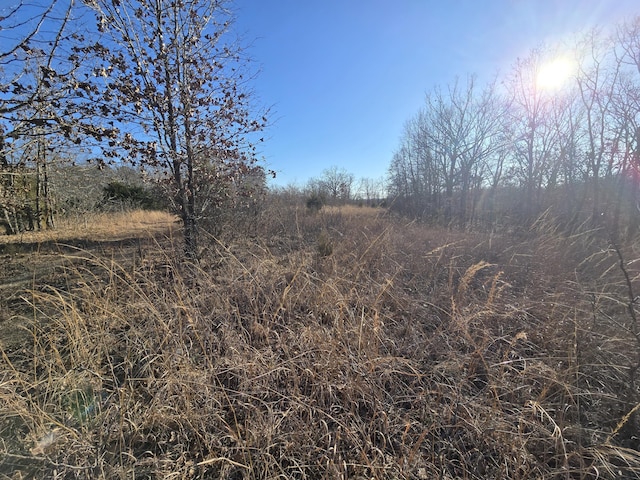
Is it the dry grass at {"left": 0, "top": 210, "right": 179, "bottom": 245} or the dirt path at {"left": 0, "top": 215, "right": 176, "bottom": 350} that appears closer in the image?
the dirt path at {"left": 0, "top": 215, "right": 176, "bottom": 350}

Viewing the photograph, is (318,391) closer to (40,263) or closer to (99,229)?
(40,263)

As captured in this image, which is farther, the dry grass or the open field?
the dry grass

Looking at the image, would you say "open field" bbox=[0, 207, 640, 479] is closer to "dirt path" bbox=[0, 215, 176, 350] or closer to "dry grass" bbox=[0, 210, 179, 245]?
"dirt path" bbox=[0, 215, 176, 350]

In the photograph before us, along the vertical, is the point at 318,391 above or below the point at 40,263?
below

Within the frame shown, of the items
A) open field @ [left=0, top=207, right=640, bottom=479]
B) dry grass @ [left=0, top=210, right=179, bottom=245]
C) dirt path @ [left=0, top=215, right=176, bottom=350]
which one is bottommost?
open field @ [left=0, top=207, right=640, bottom=479]

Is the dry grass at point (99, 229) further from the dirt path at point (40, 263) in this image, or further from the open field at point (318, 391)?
the open field at point (318, 391)

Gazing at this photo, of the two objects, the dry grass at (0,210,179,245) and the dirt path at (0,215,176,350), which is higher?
the dry grass at (0,210,179,245)

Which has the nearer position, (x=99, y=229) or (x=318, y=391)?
(x=318, y=391)

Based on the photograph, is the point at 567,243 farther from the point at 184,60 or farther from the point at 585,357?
the point at 184,60

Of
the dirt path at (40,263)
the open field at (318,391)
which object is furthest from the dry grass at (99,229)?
the open field at (318,391)

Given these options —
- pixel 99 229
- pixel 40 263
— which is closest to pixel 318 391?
pixel 40 263

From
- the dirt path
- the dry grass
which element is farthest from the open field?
the dry grass

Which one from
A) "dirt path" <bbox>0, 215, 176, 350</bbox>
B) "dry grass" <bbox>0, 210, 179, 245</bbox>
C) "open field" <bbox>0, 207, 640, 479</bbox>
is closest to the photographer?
"open field" <bbox>0, 207, 640, 479</bbox>

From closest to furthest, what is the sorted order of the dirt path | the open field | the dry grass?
1. the open field
2. the dirt path
3. the dry grass
